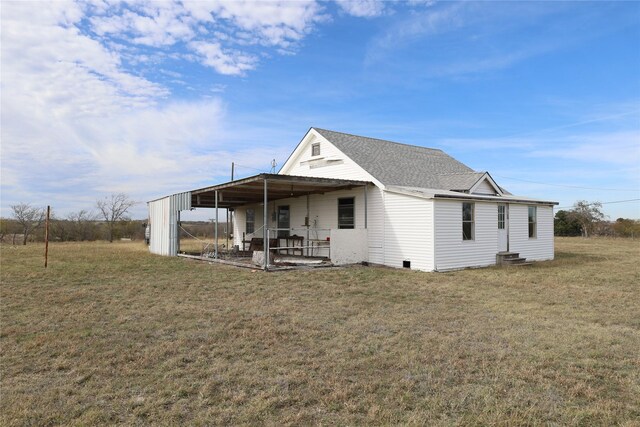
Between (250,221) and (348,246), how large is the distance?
32.1ft

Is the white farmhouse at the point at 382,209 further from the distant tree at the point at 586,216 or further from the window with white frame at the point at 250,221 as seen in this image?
the distant tree at the point at 586,216

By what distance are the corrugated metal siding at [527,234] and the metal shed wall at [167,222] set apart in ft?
44.9

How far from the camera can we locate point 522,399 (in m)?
3.62

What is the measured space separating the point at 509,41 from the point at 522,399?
13766 millimetres

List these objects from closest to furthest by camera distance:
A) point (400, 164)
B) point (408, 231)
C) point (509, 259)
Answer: point (408, 231)
point (509, 259)
point (400, 164)

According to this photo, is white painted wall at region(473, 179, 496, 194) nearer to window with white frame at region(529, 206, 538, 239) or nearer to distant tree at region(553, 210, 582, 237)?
window with white frame at region(529, 206, 538, 239)

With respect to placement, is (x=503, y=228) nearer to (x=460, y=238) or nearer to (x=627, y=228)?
(x=460, y=238)

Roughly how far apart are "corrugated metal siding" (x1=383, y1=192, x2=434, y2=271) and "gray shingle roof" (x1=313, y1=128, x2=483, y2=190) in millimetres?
1374

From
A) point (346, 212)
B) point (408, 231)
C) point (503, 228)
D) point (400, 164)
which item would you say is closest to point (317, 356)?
point (408, 231)

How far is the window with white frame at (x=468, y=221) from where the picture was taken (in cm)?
1418

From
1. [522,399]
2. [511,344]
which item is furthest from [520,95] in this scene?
[522,399]

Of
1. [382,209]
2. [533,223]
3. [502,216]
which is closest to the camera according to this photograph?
[382,209]

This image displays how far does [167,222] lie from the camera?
788 inches

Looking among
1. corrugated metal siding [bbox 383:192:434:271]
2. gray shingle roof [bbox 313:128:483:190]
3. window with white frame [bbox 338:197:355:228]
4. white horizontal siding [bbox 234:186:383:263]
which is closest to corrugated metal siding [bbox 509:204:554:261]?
gray shingle roof [bbox 313:128:483:190]
